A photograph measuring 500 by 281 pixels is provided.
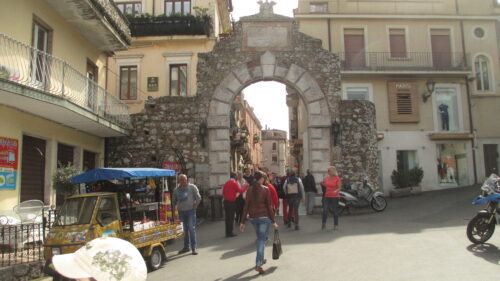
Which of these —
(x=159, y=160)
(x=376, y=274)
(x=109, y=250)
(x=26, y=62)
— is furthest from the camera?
(x=159, y=160)

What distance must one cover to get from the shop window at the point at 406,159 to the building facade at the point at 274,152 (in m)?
52.1

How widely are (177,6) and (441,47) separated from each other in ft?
49.7

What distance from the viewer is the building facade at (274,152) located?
75.3 m

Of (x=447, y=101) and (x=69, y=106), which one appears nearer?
(x=69, y=106)

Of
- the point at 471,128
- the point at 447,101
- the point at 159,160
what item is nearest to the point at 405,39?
the point at 447,101

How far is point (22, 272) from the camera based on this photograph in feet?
23.2

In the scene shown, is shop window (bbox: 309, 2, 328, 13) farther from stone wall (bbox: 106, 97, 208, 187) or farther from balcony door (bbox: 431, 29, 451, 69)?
stone wall (bbox: 106, 97, 208, 187)

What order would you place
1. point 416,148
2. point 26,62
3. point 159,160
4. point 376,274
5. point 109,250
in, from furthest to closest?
point 416,148
point 159,160
point 26,62
point 376,274
point 109,250

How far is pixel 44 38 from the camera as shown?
11633mm

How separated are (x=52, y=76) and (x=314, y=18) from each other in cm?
1636

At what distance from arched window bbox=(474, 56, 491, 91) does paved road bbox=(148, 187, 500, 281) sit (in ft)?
47.9

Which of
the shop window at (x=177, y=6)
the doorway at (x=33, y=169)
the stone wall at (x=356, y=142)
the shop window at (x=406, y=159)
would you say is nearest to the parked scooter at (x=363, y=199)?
the stone wall at (x=356, y=142)

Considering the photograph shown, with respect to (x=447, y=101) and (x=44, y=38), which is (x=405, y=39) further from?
(x=44, y=38)

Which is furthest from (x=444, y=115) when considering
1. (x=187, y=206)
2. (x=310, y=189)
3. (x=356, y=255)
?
(x=187, y=206)
